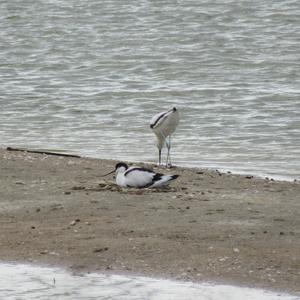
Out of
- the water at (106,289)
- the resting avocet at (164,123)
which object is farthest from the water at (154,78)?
the water at (106,289)

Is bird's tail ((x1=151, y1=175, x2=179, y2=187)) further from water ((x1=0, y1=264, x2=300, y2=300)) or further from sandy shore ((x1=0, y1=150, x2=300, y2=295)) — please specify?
water ((x1=0, y1=264, x2=300, y2=300))

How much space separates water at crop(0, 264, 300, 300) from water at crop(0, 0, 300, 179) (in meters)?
6.13

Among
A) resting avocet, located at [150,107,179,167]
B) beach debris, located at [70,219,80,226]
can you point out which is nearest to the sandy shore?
beach debris, located at [70,219,80,226]

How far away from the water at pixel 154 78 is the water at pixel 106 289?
241 inches

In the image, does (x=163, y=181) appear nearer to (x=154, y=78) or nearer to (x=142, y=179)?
(x=142, y=179)

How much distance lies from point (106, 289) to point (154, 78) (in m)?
16.1

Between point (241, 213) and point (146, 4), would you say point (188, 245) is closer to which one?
point (241, 213)

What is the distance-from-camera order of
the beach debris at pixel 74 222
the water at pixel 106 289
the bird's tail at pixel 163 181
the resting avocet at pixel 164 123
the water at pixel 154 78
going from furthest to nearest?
the water at pixel 154 78 < the resting avocet at pixel 164 123 < the bird's tail at pixel 163 181 < the beach debris at pixel 74 222 < the water at pixel 106 289

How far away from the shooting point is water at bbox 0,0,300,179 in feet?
53.6

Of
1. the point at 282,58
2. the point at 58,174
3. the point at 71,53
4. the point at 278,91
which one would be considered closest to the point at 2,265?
the point at 58,174

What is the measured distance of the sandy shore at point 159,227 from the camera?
795 centimetres

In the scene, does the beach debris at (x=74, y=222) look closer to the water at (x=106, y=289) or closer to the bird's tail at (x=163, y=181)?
the water at (x=106, y=289)

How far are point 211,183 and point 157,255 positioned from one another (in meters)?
3.58

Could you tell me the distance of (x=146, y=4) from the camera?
112ft
